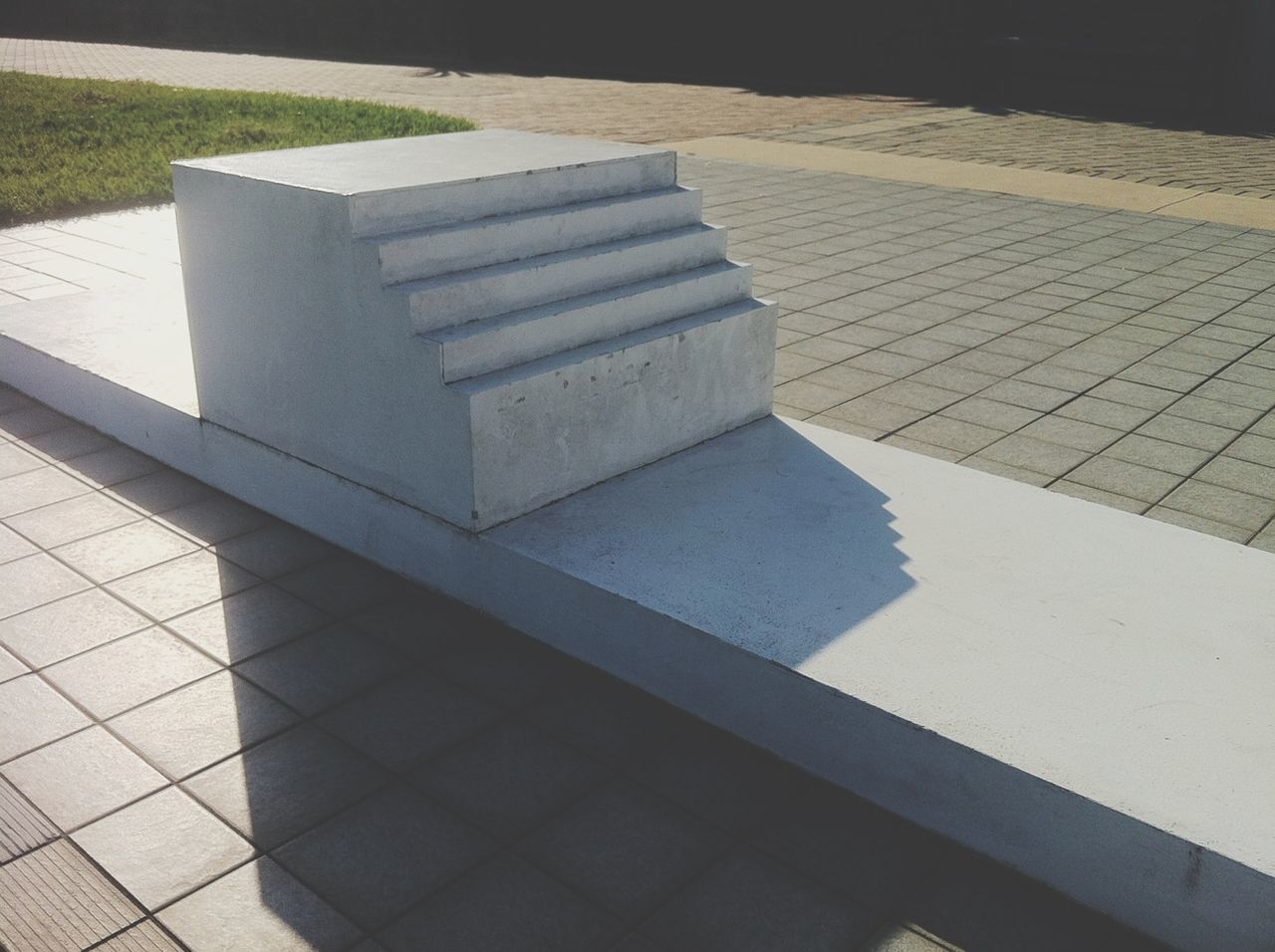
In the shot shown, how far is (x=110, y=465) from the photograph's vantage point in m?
4.80

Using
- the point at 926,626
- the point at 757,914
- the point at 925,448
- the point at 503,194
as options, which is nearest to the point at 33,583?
the point at 503,194

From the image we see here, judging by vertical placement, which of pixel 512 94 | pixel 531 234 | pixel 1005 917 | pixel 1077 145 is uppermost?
pixel 531 234

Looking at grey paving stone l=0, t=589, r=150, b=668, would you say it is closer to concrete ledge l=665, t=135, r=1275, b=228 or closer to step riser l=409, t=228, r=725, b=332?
step riser l=409, t=228, r=725, b=332

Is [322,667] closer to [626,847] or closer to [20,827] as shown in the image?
[20,827]

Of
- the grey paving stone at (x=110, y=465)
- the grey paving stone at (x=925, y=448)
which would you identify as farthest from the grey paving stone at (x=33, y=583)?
the grey paving stone at (x=925, y=448)

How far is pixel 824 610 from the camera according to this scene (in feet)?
10.6

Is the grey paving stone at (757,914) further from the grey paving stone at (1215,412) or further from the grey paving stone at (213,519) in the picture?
the grey paving stone at (1215,412)

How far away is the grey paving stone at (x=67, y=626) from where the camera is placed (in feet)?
11.6

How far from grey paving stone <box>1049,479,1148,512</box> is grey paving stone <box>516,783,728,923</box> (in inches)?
88.7

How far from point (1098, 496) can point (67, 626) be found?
3532 mm

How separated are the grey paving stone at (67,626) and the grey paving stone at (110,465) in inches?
37.9

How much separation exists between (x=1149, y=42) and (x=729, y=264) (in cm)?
1490

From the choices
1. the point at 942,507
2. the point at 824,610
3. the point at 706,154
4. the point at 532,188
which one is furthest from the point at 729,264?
the point at 706,154

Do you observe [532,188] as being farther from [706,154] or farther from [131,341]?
[706,154]
